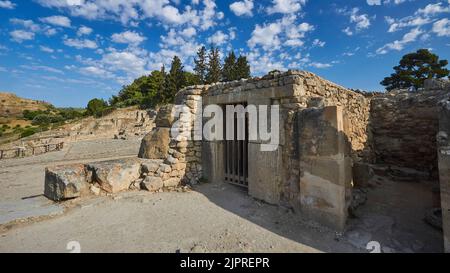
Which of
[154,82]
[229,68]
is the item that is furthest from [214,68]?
[154,82]

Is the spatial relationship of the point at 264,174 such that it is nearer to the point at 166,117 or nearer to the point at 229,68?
the point at 166,117

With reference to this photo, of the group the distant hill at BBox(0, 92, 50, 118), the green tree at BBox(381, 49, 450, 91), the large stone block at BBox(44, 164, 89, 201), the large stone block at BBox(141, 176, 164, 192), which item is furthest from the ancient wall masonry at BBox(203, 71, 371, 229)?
the distant hill at BBox(0, 92, 50, 118)

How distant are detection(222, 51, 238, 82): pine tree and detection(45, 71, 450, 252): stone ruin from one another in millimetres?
26271

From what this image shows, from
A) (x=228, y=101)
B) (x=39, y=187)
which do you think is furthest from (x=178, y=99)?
(x=39, y=187)

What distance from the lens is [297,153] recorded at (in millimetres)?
3936

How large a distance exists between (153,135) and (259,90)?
3.01 m

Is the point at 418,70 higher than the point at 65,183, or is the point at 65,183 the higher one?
the point at 418,70

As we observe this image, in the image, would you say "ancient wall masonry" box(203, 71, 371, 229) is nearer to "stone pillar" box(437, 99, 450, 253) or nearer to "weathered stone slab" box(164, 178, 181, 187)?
"stone pillar" box(437, 99, 450, 253)

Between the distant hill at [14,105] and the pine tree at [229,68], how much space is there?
5113 cm

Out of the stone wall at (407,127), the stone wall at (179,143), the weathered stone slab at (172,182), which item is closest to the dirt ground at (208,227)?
the weathered stone slab at (172,182)

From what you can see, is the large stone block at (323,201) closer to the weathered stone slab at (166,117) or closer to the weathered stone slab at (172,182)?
the weathered stone slab at (172,182)

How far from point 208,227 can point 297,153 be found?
204 centimetres

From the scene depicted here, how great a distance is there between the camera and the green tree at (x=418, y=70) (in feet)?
66.3

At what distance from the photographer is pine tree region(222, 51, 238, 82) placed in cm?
3212
